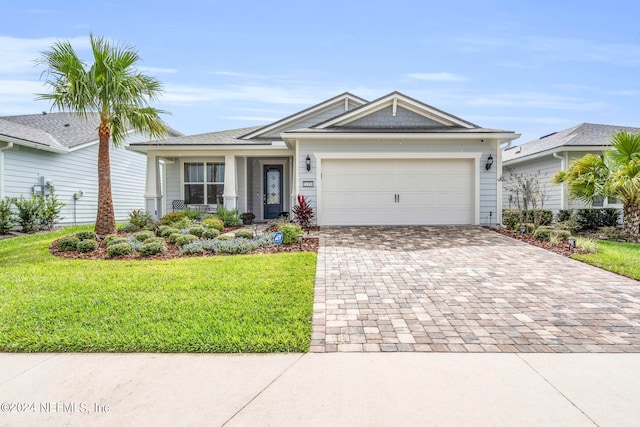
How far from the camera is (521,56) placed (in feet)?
44.6

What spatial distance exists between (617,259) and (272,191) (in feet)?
38.8

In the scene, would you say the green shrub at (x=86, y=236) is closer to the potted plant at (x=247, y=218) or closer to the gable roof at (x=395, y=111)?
the potted plant at (x=247, y=218)

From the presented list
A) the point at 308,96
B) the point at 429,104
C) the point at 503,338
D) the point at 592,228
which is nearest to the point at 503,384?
the point at 503,338

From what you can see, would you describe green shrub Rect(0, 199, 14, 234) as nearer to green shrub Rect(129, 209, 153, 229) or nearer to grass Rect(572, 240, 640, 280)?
green shrub Rect(129, 209, 153, 229)

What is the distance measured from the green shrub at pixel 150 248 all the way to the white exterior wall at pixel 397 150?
4981mm

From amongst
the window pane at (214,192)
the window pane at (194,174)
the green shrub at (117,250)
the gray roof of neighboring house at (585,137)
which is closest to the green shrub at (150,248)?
the green shrub at (117,250)

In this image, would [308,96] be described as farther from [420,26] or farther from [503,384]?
[503,384]

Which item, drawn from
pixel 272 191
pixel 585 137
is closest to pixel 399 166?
pixel 272 191

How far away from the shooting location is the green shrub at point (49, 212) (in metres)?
12.2

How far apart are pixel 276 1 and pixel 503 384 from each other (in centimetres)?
1160

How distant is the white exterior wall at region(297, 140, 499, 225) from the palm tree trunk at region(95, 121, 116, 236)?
5474 millimetres

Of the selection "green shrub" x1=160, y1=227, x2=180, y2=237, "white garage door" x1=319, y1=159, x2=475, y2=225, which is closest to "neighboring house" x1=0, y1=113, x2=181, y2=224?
"green shrub" x1=160, y1=227, x2=180, y2=237

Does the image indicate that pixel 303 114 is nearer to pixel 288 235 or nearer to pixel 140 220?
pixel 140 220

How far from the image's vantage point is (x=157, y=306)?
442 cm
